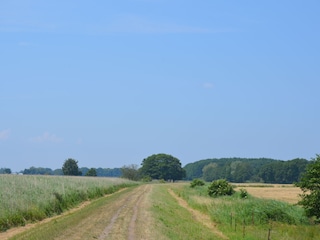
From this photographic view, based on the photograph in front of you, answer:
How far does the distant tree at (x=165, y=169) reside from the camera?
19538 centimetres

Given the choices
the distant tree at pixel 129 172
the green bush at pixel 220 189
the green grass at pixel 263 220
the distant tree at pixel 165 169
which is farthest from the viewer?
the distant tree at pixel 165 169

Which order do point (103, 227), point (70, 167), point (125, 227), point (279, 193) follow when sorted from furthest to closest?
point (70, 167) < point (279, 193) < point (125, 227) < point (103, 227)

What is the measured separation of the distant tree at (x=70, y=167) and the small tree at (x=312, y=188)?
113470 millimetres

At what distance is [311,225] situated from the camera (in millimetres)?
30438

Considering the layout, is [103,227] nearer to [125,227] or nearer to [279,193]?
[125,227]

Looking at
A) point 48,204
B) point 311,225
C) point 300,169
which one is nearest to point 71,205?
point 48,204

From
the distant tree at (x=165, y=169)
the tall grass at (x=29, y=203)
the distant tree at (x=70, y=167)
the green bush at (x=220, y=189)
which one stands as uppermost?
the distant tree at (x=165, y=169)

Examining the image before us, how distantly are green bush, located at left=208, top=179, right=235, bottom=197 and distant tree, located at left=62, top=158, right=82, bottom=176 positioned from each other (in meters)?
87.1

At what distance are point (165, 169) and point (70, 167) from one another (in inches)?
2486

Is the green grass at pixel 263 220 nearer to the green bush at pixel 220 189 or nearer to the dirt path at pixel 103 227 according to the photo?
the dirt path at pixel 103 227

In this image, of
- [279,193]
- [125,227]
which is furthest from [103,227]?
[279,193]

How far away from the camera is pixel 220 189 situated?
54.4 metres

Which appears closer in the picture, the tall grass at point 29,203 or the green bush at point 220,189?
the tall grass at point 29,203

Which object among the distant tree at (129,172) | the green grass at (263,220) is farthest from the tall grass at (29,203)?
the distant tree at (129,172)
